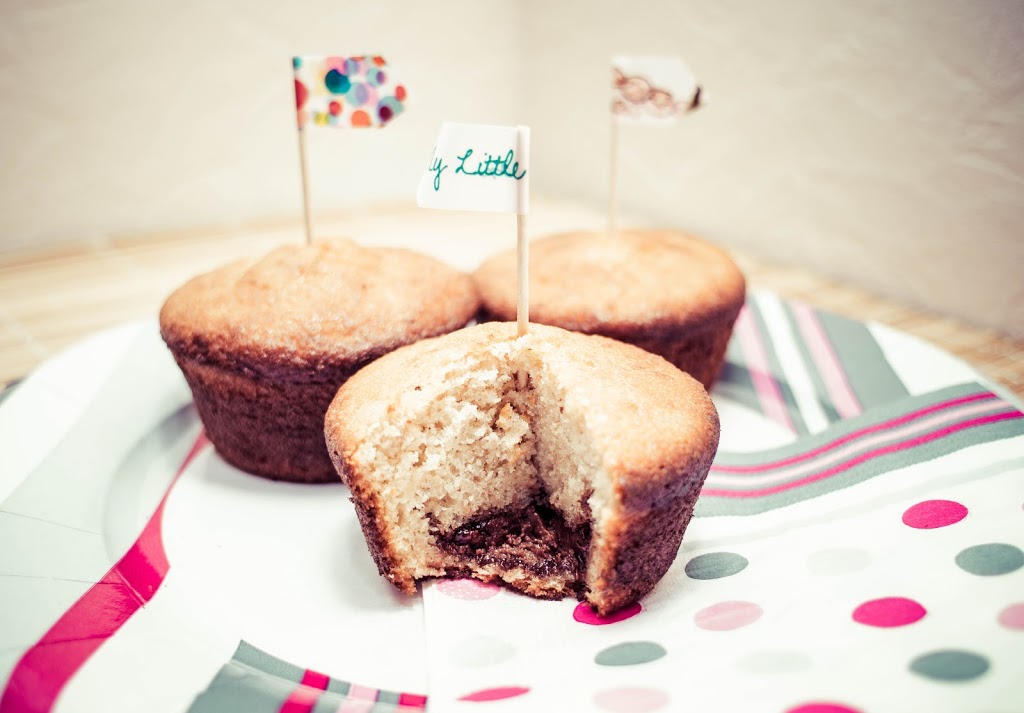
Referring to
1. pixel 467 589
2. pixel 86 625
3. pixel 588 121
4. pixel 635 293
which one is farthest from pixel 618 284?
pixel 588 121

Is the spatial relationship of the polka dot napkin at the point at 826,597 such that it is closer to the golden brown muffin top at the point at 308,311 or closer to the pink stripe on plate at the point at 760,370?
the pink stripe on plate at the point at 760,370

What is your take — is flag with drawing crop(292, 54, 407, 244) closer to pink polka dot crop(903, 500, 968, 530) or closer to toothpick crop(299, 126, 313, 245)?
toothpick crop(299, 126, 313, 245)

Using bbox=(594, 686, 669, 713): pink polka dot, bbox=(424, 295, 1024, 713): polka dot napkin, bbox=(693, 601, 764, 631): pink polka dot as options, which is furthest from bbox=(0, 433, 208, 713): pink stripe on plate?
bbox=(693, 601, 764, 631): pink polka dot

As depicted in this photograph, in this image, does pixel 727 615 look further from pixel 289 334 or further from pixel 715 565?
pixel 289 334

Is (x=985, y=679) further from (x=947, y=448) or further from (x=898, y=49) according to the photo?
(x=898, y=49)

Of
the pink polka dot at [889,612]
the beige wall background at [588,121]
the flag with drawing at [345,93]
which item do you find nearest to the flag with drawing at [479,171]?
the flag with drawing at [345,93]

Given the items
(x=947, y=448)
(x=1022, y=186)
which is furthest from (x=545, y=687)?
(x=1022, y=186)
